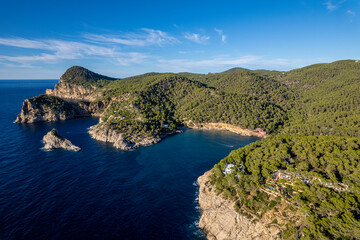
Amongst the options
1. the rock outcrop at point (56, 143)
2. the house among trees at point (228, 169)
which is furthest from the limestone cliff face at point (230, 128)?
the rock outcrop at point (56, 143)

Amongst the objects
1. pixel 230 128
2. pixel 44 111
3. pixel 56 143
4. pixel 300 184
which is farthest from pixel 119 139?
pixel 44 111

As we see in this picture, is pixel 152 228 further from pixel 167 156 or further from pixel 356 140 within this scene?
pixel 356 140

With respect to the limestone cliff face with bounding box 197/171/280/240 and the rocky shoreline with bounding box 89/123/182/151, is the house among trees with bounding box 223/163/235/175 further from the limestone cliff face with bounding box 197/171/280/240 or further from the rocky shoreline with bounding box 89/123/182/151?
the rocky shoreline with bounding box 89/123/182/151

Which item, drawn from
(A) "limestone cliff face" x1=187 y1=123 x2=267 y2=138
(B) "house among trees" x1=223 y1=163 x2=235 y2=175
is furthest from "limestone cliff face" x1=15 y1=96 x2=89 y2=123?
(B) "house among trees" x1=223 y1=163 x2=235 y2=175

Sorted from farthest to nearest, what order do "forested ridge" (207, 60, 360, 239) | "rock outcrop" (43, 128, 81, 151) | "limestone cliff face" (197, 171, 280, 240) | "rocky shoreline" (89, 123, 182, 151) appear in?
"rocky shoreline" (89, 123, 182, 151), "rock outcrop" (43, 128, 81, 151), "limestone cliff face" (197, 171, 280, 240), "forested ridge" (207, 60, 360, 239)

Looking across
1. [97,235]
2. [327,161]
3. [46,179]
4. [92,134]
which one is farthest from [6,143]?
[327,161]

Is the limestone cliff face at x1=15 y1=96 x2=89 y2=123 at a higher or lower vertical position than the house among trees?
higher
